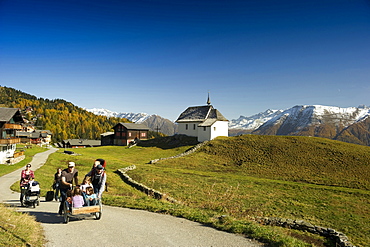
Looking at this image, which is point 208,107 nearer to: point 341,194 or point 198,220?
point 341,194

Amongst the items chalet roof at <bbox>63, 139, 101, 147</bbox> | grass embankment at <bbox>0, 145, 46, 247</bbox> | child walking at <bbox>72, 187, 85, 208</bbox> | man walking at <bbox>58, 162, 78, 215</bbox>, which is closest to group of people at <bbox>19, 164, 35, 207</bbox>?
grass embankment at <bbox>0, 145, 46, 247</bbox>

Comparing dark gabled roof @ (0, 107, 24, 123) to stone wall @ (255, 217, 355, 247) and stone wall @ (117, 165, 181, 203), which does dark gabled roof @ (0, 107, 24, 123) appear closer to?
stone wall @ (117, 165, 181, 203)

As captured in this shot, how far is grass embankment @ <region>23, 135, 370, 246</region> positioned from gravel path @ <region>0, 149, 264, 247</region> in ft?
2.89

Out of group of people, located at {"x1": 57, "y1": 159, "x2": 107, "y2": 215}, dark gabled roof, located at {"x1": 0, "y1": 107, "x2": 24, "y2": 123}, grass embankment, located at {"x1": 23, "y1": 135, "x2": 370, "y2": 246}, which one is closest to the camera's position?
group of people, located at {"x1": 57, "y1": 159, "x2": 107, "y2": 215}

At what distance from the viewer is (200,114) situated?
7531cm

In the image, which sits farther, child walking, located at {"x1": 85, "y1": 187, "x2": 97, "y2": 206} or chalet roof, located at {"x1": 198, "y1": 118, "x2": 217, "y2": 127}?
chalet roof, located at {"x1": 198, "y1": 118, "x2": 217, "y2": 127}

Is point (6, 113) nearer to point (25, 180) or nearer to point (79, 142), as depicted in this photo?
point (25, 180)

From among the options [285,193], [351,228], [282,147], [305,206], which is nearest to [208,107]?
[282,147]

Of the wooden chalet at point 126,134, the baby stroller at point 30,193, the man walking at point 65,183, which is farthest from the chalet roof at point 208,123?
the man walking at point 65,183

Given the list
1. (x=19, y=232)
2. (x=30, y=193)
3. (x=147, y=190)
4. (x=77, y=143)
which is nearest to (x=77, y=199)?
(x=19, y=232)

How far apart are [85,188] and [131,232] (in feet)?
10.2

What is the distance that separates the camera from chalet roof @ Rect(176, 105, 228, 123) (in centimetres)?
7162

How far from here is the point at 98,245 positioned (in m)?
8.20

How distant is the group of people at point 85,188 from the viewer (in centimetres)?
1084
